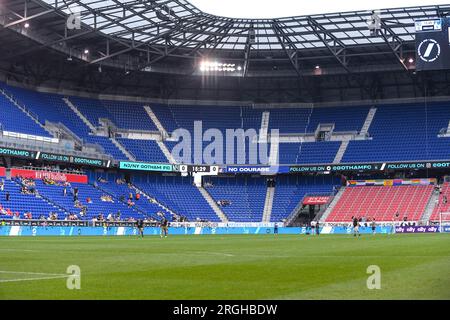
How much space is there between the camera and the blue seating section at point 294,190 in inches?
3423

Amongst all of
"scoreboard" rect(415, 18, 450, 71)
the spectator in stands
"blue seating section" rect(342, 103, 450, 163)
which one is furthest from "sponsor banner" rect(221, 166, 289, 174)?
"scoreboard" rect(415, 18, 450, 71)

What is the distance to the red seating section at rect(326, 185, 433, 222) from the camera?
81.1m

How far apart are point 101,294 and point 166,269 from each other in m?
6.07

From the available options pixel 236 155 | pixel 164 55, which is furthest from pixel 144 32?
pixel 236 155

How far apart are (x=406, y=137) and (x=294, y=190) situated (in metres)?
16.3

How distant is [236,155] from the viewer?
294ft

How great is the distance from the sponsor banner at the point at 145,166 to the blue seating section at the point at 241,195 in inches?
292

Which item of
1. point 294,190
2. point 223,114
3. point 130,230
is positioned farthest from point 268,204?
point 130,230

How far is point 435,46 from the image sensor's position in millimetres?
53188

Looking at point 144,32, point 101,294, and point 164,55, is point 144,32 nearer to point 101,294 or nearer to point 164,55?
point 164,55

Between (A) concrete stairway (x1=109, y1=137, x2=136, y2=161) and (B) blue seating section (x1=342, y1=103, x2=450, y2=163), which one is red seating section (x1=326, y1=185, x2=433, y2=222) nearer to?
(B) blue seating section (x1=342, y1=103, x2=450, y2=163)

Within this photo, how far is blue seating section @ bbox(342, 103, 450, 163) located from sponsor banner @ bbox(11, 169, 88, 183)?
3401 centimetres

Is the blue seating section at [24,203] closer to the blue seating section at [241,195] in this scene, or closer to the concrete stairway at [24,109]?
the concrete stairway at [24,109]
